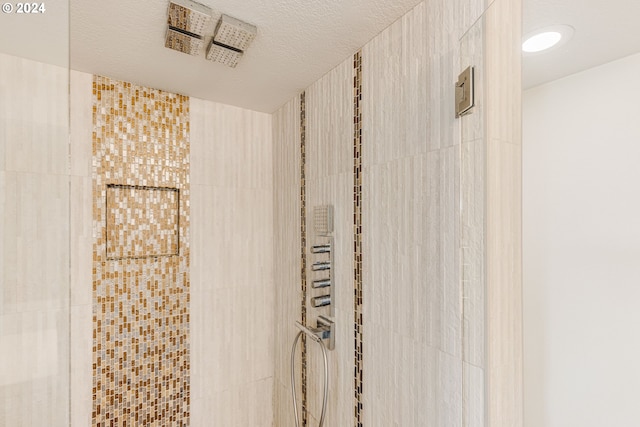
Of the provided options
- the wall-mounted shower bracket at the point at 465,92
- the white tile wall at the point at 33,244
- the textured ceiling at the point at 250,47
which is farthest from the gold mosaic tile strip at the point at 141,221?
the wall-mounted shower bracket at the point at 465,92

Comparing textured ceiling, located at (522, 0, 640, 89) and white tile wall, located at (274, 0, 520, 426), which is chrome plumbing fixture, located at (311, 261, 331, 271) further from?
textured ceiling, located at (522, 0, 640, 89)

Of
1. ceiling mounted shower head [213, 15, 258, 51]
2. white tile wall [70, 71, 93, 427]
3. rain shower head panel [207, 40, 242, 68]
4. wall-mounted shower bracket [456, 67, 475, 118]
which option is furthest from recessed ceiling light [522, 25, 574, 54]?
white tile wall [70, 71, 93, 427]

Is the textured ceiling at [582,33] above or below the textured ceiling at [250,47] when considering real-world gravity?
below

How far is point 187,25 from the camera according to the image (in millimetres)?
1065

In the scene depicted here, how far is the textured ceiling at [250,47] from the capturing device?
100 cm

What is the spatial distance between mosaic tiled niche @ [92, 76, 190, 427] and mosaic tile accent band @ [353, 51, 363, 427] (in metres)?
0.93

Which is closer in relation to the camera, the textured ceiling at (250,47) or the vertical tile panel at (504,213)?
the vertical tile panel at (504,213)

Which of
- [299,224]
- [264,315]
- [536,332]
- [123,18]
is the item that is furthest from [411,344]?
[123,18]

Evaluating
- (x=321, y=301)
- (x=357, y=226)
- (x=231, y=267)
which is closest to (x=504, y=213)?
(x=357, y=226)

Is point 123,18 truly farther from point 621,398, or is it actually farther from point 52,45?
point 621,398

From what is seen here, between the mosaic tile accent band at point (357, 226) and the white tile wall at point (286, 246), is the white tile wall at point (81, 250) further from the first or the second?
the mosaic tile accent band at point (357, 226)

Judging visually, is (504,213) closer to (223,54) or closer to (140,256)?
(223,54)

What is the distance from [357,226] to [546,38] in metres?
0.81

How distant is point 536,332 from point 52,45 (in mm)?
1457
